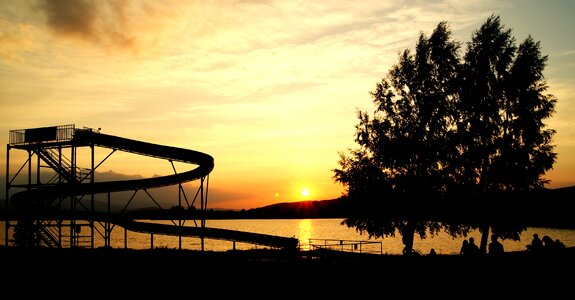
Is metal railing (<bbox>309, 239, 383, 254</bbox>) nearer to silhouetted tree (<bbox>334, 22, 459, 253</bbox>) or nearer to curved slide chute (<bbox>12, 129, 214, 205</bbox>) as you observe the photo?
silhouetted tree (<bbox>334, 22, 459, 253</bbox>)

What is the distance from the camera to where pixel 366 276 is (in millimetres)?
17188

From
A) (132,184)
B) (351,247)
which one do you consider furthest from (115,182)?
(351,247)

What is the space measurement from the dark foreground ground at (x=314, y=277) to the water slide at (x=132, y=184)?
20727 millimetres

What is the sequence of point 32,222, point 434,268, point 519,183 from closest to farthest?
point 434,268 < point 519,183 < point 32,222

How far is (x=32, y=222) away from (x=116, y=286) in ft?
91.2

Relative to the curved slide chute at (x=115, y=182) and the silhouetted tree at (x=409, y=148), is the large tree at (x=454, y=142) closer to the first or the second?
the silhouetted tree at (x=409, y=148)

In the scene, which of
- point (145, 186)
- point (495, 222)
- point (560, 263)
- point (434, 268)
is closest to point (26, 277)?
point (434, 268)

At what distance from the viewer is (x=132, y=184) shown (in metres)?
41.3

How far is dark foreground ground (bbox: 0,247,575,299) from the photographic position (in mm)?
16719

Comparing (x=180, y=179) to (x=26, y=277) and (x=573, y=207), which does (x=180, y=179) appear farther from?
(x=573, y=207)

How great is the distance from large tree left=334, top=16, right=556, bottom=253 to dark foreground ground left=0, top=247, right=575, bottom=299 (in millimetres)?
16454

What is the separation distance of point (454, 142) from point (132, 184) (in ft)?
87.3

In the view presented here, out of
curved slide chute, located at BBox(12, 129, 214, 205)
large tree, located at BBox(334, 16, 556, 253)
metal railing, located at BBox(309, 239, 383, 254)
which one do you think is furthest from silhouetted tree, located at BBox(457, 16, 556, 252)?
curved slide chute, located at BBox(12, 129, 214, 205)

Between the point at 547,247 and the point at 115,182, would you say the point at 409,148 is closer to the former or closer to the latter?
the point at 547,247
